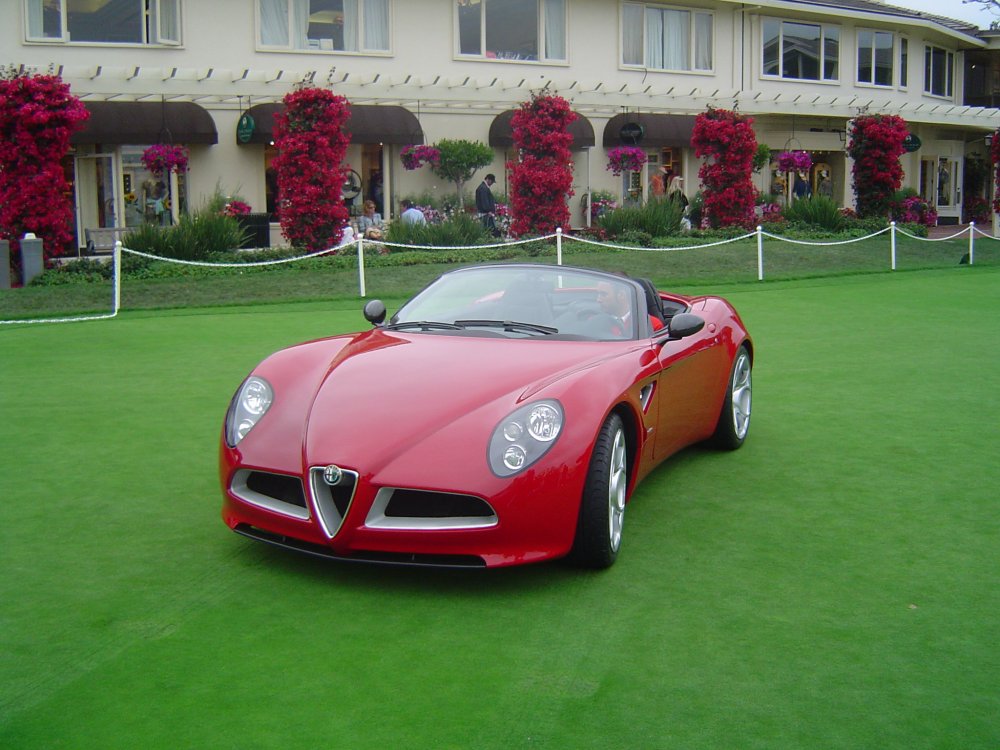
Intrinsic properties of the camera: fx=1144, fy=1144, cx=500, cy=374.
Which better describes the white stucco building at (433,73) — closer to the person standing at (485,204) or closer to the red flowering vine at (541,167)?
the person standing at (485,204)

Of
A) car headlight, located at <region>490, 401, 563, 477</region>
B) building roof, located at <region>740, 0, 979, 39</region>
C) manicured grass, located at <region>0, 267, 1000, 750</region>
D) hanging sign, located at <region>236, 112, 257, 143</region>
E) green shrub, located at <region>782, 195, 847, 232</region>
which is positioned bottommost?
manicured grass, located at <region>0, 267, 1000, 750</region>

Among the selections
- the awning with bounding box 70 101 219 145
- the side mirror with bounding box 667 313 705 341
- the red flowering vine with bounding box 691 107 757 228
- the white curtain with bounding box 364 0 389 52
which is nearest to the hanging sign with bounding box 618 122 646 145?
the red flowering vine with bounding box 691 107 757 228

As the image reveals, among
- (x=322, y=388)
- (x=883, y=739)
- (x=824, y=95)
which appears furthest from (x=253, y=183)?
(x=883, y=739)

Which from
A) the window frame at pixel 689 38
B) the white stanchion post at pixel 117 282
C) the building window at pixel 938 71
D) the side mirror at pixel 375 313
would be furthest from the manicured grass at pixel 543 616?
the building window at pixel 938 71

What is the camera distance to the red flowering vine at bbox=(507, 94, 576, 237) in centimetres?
2445

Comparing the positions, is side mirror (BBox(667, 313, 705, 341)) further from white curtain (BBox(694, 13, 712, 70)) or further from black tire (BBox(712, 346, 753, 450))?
white curtain (BBox(694, 13, 712, 70))

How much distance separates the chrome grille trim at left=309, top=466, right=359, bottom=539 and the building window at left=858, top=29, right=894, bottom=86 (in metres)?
39.1

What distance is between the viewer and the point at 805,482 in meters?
6.62

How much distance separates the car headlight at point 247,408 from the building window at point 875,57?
38.4m

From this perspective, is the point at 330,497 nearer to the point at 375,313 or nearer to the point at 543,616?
the point at 543,616

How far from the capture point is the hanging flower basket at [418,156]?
27.9m

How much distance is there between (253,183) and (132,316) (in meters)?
12.1

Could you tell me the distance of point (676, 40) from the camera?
34.3 meters

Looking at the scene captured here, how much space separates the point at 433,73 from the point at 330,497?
1031 inches
